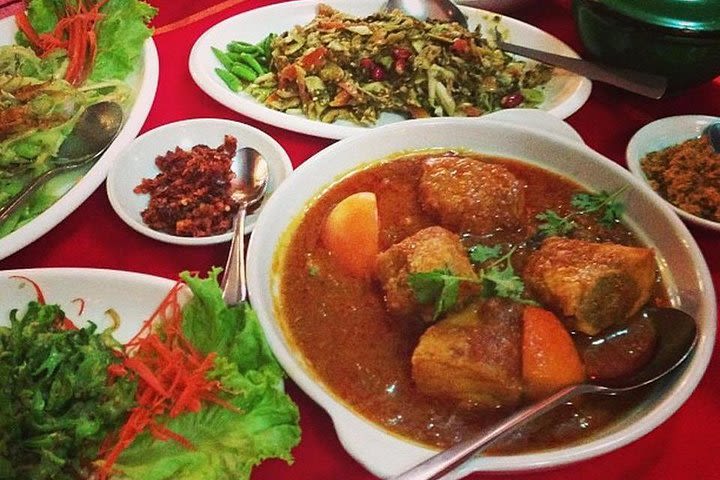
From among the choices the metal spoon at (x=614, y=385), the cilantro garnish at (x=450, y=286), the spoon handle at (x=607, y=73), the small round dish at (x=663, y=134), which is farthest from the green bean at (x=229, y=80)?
the metal spoon at (x=614, y=385)

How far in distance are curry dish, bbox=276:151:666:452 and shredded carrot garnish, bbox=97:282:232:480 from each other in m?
0.26

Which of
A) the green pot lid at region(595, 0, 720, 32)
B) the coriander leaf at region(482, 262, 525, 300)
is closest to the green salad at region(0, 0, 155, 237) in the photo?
the coriander leaf at region(482, 262, 525, 300)

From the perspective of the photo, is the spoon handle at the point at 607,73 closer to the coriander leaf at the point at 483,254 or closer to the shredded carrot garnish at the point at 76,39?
the coriander leaf at the point at 483,254

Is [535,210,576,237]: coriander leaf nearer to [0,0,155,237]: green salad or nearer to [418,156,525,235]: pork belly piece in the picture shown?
[418,156,525,235]: pork belly piece

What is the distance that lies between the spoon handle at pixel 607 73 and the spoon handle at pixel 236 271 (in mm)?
1496

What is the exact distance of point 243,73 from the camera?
8.57ft

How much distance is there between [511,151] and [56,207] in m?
1.41

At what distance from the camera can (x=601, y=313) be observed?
1537 millimetres

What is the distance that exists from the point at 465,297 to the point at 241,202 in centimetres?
80

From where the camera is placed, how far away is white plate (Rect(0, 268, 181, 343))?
162 cm

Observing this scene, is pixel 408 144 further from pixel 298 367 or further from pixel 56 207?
pixel 56 207

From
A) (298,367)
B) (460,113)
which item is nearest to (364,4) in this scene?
(460,113)

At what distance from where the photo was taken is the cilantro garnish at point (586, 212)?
181 centimetres

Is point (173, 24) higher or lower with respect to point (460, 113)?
higher
